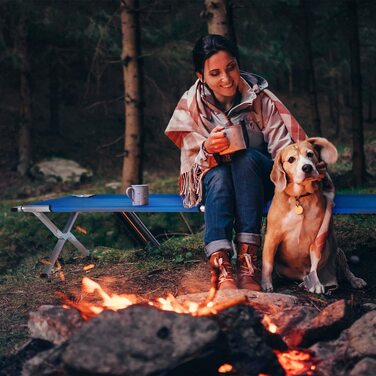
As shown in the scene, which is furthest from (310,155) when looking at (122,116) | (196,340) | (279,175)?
(122,116)

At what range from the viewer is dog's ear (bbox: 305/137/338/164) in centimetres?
465

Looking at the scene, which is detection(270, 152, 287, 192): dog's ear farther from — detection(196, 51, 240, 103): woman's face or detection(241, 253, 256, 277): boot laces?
detection(196, 51, 240, 103): woman's face

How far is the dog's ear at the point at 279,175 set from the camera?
182 inches

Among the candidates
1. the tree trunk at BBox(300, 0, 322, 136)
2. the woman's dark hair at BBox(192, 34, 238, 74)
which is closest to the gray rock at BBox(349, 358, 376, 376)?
the woman's dark hair at BBox(192, 34, 238, 74)

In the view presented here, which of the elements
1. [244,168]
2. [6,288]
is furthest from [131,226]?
[244,168]

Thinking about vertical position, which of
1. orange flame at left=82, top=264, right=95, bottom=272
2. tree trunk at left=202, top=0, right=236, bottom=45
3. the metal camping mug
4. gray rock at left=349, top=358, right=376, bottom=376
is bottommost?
gray rock at left=349, top=358, right=376, bottom=376

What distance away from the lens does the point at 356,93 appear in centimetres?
1265

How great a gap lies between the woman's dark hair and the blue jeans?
849 millimetres

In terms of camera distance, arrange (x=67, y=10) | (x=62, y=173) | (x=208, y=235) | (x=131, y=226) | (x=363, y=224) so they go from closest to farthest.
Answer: (x=208, y=235)
(x=131, y=226)
(x=363, y=224)
(x=67, y=10)
(x=62, y=173)

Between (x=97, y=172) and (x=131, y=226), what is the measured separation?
1061cm

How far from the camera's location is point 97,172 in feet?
55.5

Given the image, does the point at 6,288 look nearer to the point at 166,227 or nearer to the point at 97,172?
the point at 166,227

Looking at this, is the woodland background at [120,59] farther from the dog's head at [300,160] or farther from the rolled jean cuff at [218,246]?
the rolled jean cuff at [218,246]

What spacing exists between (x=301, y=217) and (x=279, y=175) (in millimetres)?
348
